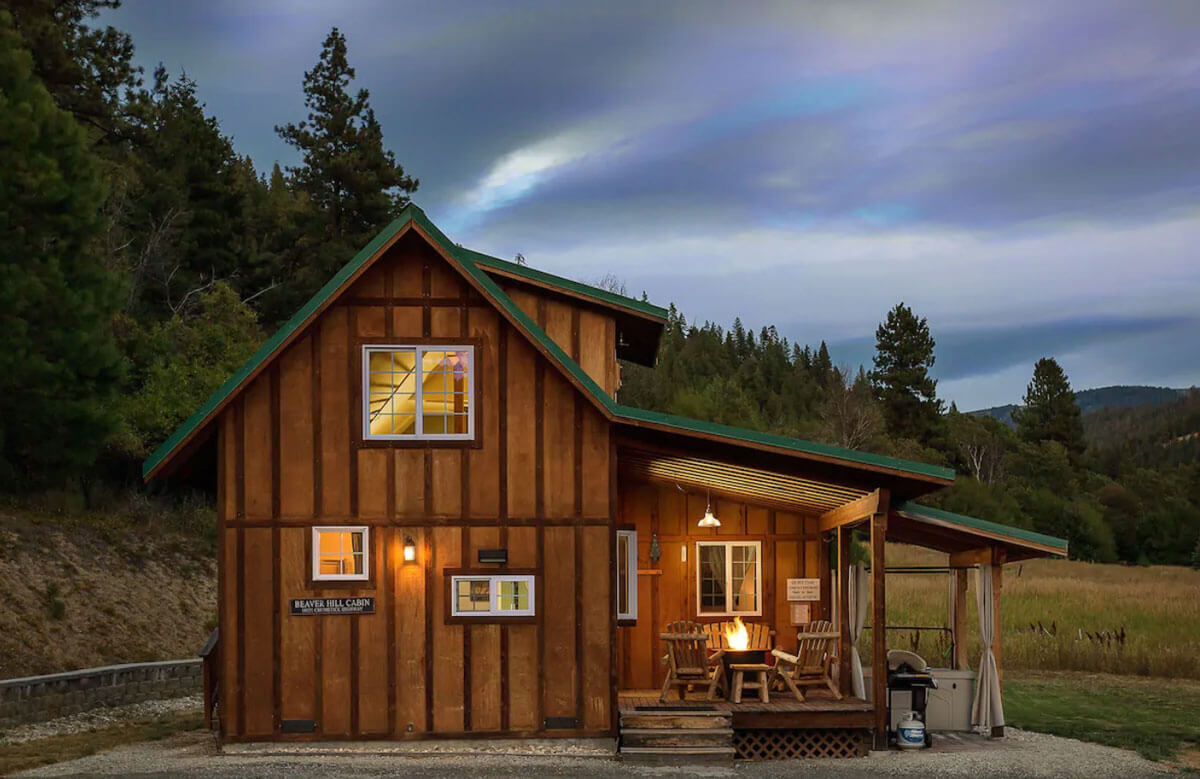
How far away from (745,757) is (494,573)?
132 inches

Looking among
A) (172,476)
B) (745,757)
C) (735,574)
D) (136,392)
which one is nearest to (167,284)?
(136,392)

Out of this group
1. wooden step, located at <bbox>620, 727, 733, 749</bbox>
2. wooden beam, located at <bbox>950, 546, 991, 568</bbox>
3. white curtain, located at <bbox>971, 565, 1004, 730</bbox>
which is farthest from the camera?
wooden beam, located at <bbox>950, 546, 991, 568</bbox>

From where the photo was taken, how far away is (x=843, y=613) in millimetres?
14703

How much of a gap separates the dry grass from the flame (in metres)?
6.30

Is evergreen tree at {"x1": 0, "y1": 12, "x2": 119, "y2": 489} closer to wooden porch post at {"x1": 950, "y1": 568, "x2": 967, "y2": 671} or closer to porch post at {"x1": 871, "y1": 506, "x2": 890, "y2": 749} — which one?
porch post at {"x1": 871, "y1": 506, "x2": 890, "y2": 749}

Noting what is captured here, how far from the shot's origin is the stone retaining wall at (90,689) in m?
15.0

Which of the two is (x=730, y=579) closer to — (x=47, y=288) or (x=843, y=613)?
(x=843, y=613)

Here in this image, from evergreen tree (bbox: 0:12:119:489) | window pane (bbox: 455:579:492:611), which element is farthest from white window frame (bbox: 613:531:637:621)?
evergreen tree (bbox: 0:12:119:489)

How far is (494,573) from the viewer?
12.9 metres

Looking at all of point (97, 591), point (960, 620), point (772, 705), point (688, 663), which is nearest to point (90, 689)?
point (97, 591)

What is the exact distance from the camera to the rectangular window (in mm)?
15672

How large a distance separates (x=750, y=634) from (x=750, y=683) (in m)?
2.25

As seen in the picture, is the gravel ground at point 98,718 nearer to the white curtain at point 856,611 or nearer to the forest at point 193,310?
the forest at point 193,310

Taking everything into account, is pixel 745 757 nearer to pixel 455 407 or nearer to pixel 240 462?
pixel 455 407
